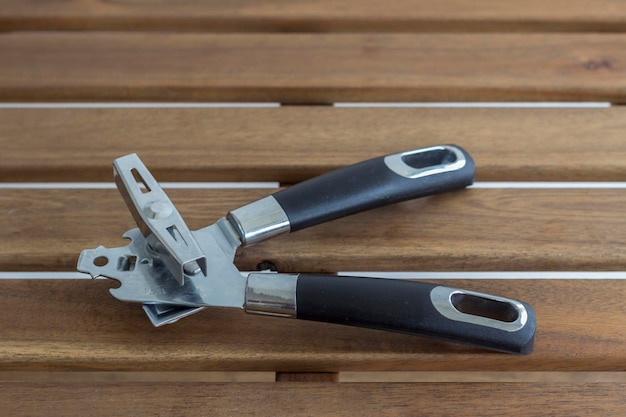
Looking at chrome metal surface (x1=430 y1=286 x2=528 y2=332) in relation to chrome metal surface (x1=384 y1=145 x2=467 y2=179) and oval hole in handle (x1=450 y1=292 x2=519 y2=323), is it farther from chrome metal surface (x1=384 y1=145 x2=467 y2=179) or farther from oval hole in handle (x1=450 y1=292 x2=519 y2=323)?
chrome metal surface (x1=384 y1=145 x2=467 y2=179)

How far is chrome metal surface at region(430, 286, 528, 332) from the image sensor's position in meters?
0.54

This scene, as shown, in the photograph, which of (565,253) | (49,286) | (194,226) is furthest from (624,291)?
(49,286)

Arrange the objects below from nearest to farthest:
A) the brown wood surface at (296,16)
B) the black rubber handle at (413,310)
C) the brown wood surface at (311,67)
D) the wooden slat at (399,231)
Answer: the black rubber handle at (413,310)
the wooden slat at (399,231)
the brown wood surface at (311,67)
the brown wood surface at (296,16)

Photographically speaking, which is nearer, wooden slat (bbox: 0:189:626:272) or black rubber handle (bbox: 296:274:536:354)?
black rubber handle (bbox: 296:274:536:354)

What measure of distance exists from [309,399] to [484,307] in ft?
0.48

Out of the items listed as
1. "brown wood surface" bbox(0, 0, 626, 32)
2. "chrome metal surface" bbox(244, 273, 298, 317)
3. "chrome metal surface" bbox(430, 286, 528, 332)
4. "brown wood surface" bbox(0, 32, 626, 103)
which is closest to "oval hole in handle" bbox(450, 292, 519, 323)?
"chrome metal surface" bbox(430, 286, 528, 332)

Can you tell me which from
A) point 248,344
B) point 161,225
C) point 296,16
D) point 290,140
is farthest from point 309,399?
point 296,16

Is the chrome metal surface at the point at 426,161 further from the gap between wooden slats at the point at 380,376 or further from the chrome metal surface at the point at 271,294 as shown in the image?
the gap between wooden slats at the point at 380,376

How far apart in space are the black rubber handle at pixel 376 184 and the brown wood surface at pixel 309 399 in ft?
0.46

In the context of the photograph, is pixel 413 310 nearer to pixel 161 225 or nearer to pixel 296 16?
pixel 161 225

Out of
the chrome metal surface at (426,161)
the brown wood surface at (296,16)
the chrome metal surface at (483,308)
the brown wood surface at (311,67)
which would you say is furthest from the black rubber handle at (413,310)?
the brown wood surface at (296,16)

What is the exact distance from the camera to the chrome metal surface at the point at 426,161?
2.17 feet

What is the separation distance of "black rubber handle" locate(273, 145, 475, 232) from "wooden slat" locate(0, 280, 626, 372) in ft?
0.32

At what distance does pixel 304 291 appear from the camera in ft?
1.79
